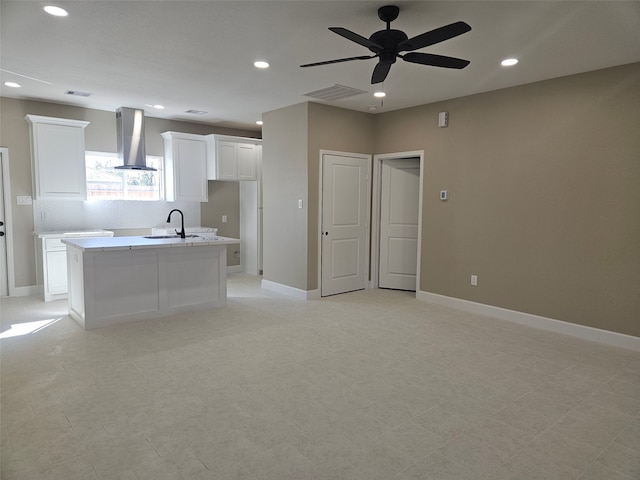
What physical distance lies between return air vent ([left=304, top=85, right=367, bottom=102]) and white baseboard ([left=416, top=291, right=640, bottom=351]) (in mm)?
2866

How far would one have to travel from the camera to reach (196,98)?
17.5ft

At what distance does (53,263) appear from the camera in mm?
5488

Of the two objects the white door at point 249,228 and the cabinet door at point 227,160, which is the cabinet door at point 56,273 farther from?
the white door at point 249,228

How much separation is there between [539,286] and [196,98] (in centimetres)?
A: 484

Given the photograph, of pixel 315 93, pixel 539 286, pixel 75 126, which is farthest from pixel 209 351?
pixel 75 126

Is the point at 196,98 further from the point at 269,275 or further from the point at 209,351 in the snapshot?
the point at 209,351

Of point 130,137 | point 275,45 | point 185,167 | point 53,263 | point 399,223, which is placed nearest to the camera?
point 275,45

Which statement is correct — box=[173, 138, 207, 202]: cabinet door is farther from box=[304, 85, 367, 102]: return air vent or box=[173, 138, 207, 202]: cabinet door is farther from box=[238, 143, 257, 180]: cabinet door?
box=[304, 85, 367, 102]: return air vent

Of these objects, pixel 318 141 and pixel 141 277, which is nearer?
pixel 141 277

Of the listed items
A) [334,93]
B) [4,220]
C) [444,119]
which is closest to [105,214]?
[4,220]

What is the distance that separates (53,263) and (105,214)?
3.79 feet

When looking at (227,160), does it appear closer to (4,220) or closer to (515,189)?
(4,220)

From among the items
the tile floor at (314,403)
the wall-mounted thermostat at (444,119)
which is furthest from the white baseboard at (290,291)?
the wall-mounted thermostat at (444,119)

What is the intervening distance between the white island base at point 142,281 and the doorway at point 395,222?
254 cm
